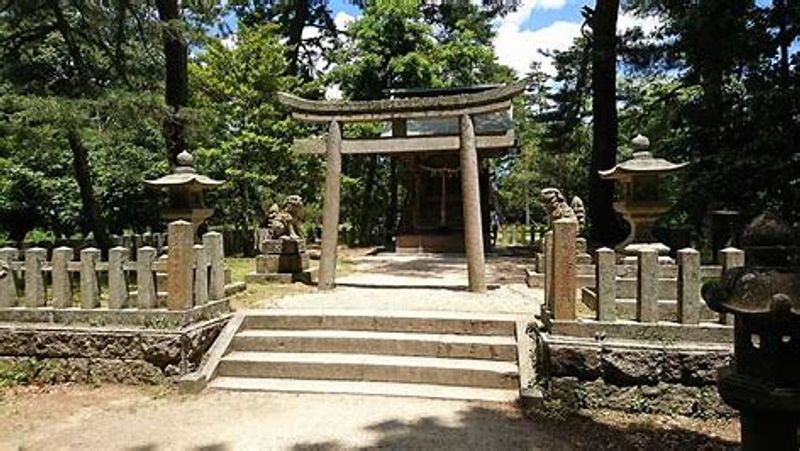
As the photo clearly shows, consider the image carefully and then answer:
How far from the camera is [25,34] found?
10.4m

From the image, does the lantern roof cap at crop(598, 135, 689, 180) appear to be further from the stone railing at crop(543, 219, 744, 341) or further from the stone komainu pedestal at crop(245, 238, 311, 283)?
the stone komainu pedestal at crop(245, 238, 311, 283)

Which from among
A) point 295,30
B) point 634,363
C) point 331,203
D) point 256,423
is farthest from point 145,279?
point 295,30

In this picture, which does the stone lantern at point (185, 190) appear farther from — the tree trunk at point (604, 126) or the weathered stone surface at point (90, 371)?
the tree trunk at point (604, 126)

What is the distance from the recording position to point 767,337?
92.9 inches

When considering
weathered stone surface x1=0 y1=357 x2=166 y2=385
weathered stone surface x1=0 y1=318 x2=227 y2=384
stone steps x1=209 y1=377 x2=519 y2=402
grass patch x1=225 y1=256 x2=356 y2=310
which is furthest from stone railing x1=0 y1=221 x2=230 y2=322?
grass patch x1=225 y1=256 x2=356 y2=310

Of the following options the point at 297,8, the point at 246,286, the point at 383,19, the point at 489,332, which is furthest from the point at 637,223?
the point at 297,8

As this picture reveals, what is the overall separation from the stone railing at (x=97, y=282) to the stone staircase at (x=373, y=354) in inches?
33.4

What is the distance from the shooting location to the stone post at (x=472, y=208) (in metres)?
9.17

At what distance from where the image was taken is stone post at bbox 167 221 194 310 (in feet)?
21.0

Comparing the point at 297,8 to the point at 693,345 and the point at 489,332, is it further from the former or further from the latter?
the point at 693,345

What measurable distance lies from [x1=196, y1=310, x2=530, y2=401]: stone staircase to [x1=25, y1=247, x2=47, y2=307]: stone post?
2.10 m

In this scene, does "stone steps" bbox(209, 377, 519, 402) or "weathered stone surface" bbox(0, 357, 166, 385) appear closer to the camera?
"stone steps" bbox(209, 377, 519, 402)

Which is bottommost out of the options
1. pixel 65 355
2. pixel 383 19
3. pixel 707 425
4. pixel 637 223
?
pixel 707 425

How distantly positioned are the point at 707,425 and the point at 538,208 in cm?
3193
